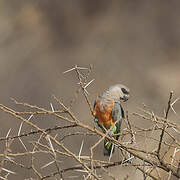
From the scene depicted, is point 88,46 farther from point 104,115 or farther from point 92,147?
point 92,147

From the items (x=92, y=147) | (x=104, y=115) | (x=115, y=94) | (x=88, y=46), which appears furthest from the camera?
(x=88, y=46)

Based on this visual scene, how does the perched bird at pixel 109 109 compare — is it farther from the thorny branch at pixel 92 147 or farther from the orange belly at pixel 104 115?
the thorny branch at pixel 92 147

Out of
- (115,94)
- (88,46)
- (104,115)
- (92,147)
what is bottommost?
(92,147)

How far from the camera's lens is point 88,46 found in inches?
269

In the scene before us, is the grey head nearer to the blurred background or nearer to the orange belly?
the orange belly

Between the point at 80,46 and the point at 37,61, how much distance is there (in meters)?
0.67

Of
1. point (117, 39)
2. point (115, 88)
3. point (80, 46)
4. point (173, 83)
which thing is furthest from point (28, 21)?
point (115, 88)

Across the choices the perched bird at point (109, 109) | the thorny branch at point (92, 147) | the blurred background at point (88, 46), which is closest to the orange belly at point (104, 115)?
the perched bird at point (109, 109)

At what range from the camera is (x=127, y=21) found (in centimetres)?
692

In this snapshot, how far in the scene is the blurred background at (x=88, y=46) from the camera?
641 cm

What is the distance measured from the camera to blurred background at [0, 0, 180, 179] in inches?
253

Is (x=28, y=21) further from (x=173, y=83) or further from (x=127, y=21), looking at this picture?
(x=173, y=83)

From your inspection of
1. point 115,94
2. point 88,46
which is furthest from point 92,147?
point 88,46

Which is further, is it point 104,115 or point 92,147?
point 104,115
